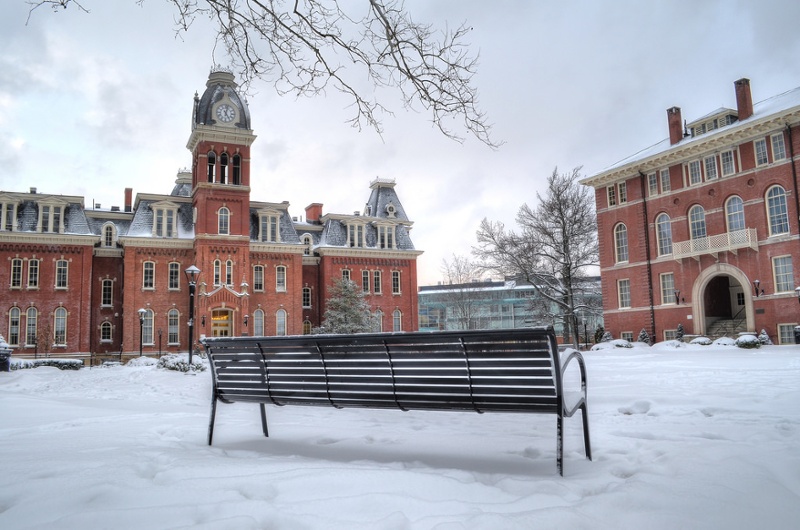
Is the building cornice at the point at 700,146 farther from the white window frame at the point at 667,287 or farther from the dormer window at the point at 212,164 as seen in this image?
the dormer window at the point at 212,164

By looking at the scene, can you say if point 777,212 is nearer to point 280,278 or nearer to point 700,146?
point 700,146

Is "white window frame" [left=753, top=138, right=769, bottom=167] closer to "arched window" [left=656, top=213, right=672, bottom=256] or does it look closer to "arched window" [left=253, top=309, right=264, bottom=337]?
"arched window" [left=656, top=213, right=672, bottom=256]

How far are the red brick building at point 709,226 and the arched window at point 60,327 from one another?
35.2m

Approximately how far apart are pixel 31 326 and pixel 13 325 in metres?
1.02

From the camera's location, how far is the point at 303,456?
179 inches

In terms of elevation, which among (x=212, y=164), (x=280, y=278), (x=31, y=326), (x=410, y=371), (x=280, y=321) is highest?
(x=212, y=164)

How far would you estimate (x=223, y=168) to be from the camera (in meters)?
40.0

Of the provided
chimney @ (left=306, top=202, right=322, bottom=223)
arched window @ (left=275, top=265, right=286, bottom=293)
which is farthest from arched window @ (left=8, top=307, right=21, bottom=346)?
chimney @ (left=306, top=202, right=322, bottom=223)

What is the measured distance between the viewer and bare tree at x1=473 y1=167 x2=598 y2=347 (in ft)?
117

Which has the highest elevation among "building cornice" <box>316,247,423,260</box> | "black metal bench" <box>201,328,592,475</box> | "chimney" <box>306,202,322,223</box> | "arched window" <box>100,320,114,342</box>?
"chimney" <box>306,202,322,223</box>

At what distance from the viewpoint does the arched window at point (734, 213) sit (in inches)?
1139

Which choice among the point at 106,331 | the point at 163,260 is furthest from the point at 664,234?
the point at 106,331

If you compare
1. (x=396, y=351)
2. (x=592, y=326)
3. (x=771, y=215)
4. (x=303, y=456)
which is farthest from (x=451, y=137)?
(x=592, y=326)

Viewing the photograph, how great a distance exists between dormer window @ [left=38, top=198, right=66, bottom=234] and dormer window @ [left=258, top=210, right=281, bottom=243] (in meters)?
13.1
